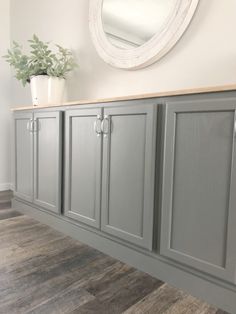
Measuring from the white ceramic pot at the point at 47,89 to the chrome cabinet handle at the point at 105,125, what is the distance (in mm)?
811

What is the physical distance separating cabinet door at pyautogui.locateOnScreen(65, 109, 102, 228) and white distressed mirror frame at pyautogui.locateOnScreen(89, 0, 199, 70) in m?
0.52

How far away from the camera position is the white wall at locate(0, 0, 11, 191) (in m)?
3.05

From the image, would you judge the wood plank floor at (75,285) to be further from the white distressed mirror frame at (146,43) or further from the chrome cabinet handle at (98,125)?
the white distressed mirror frame at (146,43)

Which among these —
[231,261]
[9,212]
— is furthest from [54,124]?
[231,261]

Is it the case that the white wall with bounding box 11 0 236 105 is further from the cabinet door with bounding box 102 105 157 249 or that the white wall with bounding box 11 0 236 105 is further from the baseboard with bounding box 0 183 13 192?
the baseboard with bounding box 0 183 13 192

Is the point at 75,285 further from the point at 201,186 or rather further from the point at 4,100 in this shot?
the point at 4,100

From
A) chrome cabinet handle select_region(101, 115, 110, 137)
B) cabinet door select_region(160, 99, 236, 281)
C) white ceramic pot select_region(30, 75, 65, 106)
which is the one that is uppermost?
white ceramic pot select_region(30, 75, 65, 106)

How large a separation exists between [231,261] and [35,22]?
2.80 meters

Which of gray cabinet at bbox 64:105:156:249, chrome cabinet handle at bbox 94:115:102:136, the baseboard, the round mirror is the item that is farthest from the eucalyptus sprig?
the baseboard

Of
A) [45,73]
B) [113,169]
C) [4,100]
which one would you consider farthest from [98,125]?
[4,100]

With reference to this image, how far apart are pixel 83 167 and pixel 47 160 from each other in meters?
0.42

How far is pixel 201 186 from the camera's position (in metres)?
1.13

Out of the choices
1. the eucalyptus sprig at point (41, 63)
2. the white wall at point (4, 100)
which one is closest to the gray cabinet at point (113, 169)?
the eucalyptus sprig at point (41, 63)

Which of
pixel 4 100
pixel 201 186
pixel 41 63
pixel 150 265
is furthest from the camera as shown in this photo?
pixel 4 100
